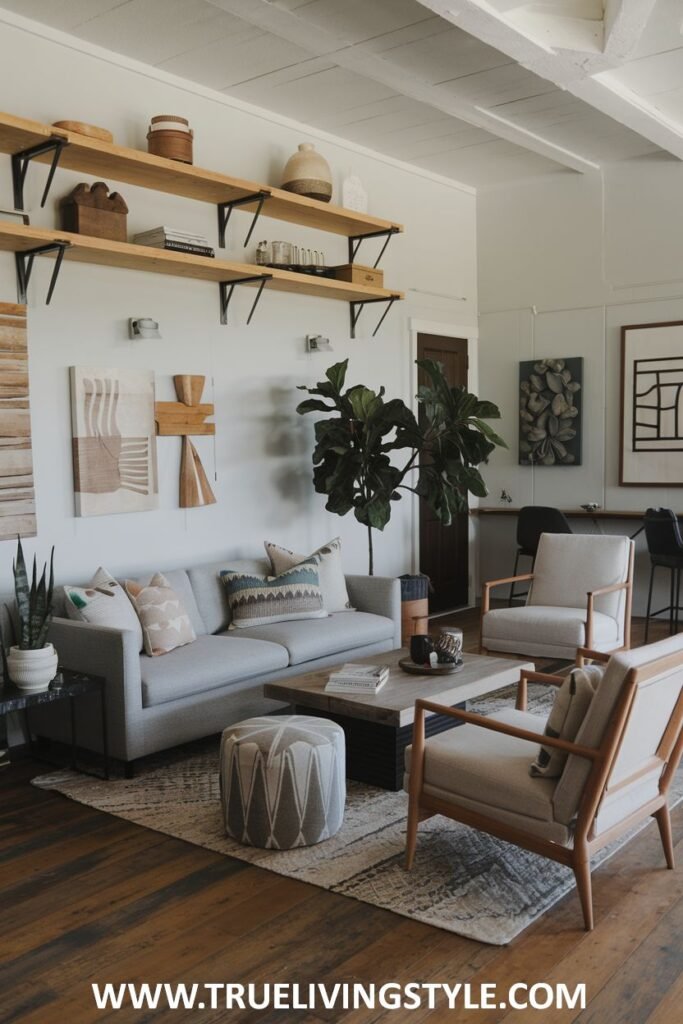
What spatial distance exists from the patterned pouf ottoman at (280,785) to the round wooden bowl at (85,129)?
281 cm

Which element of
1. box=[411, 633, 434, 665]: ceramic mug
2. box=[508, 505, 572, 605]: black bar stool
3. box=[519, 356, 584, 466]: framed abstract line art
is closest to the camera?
box=[411, 633, 434, 665]: ceramic mug

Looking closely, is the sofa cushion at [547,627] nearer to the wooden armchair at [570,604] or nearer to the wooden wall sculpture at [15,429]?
the wooden armchair at [570,604]

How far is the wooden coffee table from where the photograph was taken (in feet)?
11.9

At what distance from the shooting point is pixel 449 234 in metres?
7.39

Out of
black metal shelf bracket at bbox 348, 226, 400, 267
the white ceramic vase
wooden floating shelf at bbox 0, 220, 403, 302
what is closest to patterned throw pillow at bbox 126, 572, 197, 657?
wooden floating shelf at bbox 0, 220, 403, 302

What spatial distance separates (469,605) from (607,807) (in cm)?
510

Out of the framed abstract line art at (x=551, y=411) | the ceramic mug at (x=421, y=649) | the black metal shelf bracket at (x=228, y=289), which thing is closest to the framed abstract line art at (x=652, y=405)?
the framed abstract line art at (x=551, y=411)

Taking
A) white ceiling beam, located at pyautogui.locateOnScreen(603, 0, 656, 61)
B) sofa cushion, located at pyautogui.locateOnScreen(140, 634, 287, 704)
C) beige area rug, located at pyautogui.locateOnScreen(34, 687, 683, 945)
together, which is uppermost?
white ceiling beam, located at pyautogui.locateOnScreen(603, 0, 656, 61)

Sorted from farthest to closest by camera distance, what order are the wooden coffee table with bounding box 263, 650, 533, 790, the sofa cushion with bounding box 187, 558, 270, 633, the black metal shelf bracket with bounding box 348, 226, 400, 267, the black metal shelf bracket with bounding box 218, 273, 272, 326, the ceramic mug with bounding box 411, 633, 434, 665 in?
1. the black metal shelf bracket with bounding box 348, 226, 400, 267
2. the black metal shelf bracket with bounding box 218, 273, 272, 326
3. the sofa cushion with bounding box 187, 558, 270, 633
4. the ceramic mug with bounding box 411, 633, 434, 665
5. the wooden coffee table with bounding box 263, 650, 533, 790

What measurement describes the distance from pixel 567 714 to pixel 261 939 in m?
1.06

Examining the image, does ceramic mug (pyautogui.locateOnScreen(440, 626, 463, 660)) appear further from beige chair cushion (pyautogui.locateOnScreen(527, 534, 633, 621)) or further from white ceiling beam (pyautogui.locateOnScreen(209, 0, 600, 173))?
white ceiling beam (pyautogui.locateOnScreen(209, 0, 600, 173))

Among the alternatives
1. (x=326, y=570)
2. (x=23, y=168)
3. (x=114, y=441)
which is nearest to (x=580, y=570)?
(x=326, y=570)

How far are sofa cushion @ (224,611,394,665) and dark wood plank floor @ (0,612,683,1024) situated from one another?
1472 millimetres

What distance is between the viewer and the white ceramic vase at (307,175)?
5.61m
